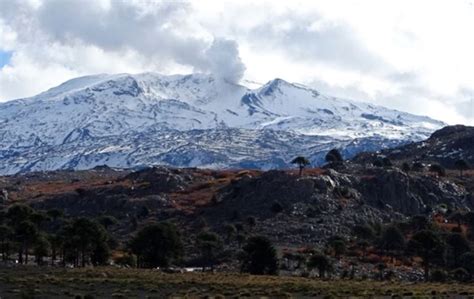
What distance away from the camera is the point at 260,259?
90.6 meters

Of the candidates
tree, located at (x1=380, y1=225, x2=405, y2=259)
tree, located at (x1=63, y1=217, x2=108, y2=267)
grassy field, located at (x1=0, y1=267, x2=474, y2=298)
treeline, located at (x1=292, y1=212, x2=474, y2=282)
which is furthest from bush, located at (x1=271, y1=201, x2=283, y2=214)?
grassy field, located at (x1=0, y1=267, x2=474, y2=298)

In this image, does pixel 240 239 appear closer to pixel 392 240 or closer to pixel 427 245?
pixel 392 240

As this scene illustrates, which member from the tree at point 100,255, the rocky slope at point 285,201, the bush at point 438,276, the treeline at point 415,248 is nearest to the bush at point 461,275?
the treeline at point 415,248

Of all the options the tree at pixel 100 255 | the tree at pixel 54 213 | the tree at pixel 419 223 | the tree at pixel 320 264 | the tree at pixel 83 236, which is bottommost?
the tree at pixel 320 264

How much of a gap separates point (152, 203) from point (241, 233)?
125 ft

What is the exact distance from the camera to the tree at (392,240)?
4321 inches

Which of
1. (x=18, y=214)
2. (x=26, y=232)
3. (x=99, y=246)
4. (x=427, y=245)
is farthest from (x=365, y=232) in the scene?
(x=26, y=232)

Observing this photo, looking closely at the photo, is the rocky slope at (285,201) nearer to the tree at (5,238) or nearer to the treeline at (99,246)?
the treeline at (99,246)

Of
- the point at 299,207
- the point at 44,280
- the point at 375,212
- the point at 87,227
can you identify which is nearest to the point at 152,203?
the point at 299,207

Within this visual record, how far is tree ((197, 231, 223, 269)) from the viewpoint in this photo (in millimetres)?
104812

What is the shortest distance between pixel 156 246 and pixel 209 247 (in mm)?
10572

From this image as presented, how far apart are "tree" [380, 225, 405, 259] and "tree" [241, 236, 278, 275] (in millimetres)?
24882

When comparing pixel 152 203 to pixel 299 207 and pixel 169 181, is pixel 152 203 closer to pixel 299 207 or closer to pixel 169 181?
pixel 169 181

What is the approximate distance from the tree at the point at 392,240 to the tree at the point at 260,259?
81.6 ft
